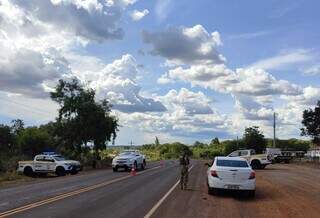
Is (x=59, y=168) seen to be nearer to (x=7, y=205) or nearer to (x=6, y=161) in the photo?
(x=6, y=161)

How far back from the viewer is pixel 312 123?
71.4 metres

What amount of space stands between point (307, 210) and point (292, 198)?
4.18 meters

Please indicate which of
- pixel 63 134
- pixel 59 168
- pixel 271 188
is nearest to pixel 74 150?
pixel 63 134

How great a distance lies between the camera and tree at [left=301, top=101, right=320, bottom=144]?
70.8 metres

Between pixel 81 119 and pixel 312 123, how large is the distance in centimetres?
2900

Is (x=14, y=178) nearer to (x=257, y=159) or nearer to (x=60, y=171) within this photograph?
(x=60, y=171)

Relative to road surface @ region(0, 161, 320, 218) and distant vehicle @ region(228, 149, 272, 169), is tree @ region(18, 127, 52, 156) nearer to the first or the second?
distant vehicle @ region(228, 149, 272, 169)

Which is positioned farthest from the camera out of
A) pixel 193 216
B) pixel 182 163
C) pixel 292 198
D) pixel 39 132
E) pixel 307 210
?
pixel 39 132

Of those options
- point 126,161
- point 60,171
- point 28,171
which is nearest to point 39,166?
point 28,171

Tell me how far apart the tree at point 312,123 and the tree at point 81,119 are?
24873mm

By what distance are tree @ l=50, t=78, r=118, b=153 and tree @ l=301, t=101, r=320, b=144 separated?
24.9 metres

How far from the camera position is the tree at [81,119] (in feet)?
197

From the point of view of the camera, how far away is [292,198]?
71.6ft

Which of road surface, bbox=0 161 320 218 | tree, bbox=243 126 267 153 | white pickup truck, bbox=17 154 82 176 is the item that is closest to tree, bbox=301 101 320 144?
tree, bbox=243 126 267 153
